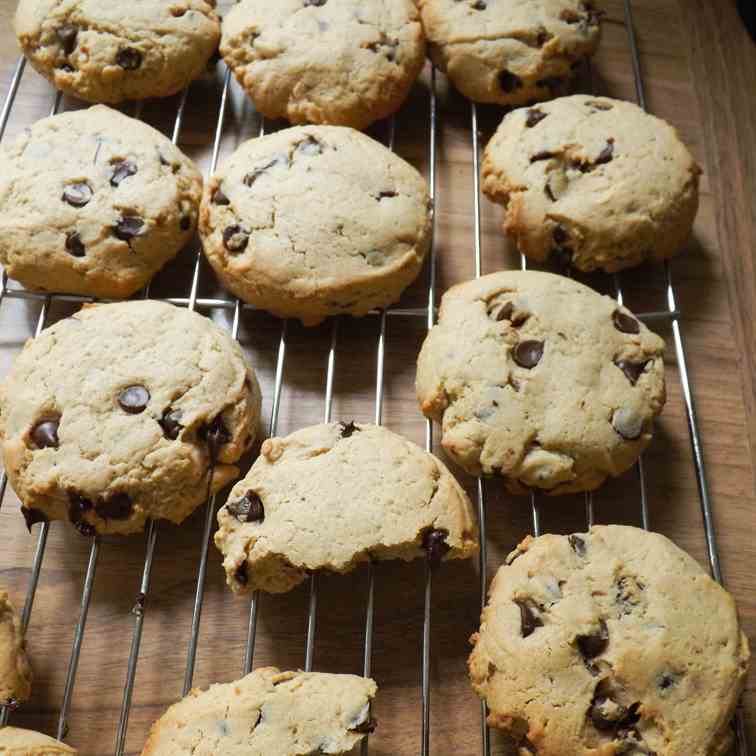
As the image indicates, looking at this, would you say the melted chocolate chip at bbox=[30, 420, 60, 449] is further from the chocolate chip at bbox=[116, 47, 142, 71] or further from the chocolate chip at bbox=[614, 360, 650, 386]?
the chocolate chip at bbox=[614, 360, 650, 386]

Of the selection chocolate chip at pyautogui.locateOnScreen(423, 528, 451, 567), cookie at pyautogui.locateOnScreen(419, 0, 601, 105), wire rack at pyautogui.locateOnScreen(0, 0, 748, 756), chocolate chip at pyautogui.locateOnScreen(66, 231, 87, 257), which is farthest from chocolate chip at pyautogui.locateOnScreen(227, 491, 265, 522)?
cookie at pyautogui.locateOnScreen(419, 0, 601, 105)

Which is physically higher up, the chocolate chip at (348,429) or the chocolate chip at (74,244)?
the chocolate chip at (74,244)

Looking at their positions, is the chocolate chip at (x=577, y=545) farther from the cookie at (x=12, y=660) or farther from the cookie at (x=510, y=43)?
the cookie at (x=510, y=43)

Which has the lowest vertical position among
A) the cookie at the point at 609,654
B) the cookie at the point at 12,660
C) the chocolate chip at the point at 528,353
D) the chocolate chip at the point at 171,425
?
the cookie at the point at 609,654

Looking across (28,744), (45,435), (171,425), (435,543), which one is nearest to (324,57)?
(171,425)

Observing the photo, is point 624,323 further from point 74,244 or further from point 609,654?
point 74,244

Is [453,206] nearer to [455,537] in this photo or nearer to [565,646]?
[455,537]

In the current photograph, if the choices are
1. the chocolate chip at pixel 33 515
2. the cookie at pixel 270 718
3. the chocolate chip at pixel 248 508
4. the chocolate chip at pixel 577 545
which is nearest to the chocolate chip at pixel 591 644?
the chocolate chip at pixel 577 545

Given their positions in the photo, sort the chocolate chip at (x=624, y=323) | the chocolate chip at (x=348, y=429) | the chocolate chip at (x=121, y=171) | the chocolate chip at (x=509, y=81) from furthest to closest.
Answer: the chocolate chip at (x=509, y=81) < the chocolate chip at (x=121, y=171) < the chocolate chip at (x=624, y=323) < the chocolate chip at (x=348, y=429)
